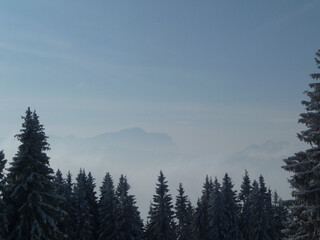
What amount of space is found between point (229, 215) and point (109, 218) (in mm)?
18926

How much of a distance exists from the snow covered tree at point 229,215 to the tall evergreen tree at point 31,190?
118ft

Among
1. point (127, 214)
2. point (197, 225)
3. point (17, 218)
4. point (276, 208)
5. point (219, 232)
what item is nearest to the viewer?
point (17, 218)

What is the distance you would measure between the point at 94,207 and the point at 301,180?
4599 cm

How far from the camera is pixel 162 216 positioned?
56875 mm

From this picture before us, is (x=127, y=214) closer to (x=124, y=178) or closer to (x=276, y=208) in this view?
(x=124, y=178)

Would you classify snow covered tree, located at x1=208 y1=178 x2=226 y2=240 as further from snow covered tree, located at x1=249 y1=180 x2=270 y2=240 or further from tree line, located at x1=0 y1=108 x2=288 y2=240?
snow covered tree, located at x1=249 y1=180 x2=270 y2=240

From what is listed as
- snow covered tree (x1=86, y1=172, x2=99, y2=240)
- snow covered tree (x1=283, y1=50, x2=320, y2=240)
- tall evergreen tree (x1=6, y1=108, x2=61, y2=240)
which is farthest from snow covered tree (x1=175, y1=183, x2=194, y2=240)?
snow covered tree (x1=283, y1=50, x2=320, y2=240)

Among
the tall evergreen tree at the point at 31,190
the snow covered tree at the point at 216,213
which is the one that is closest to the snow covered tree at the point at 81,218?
the snow covered tree at the point at 216,213

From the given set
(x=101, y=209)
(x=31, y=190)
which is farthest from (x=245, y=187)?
(x=31, y=190)

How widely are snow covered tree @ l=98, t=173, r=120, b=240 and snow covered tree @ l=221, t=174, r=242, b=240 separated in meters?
16.6

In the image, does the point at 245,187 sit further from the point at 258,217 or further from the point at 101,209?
the point at 101,209

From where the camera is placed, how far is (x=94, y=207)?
59.5 meters

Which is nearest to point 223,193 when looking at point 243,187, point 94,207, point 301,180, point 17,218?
point 243,187

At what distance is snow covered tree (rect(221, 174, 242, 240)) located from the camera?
58.4 metres
